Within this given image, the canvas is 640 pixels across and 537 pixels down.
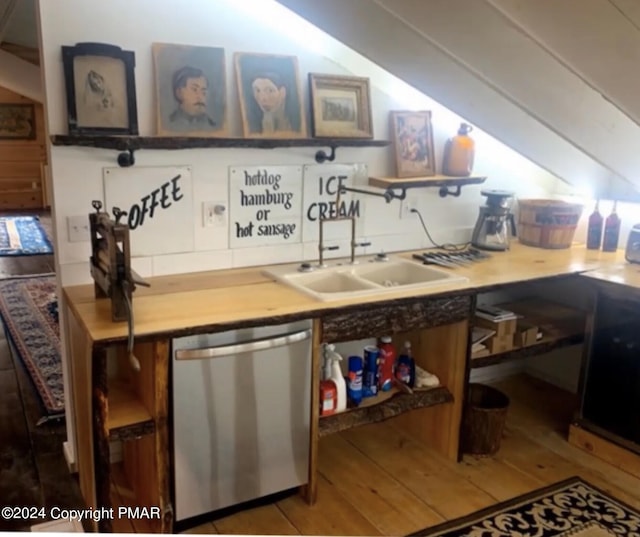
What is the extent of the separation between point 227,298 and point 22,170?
8.90 m

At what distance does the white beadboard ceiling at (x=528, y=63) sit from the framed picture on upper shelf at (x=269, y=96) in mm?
229

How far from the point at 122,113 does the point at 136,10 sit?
375mm

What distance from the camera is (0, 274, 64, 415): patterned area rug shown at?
3494 mm

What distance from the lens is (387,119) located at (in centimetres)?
295

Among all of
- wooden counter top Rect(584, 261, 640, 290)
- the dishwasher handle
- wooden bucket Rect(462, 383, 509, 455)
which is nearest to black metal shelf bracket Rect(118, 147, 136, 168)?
the dishwasher handle

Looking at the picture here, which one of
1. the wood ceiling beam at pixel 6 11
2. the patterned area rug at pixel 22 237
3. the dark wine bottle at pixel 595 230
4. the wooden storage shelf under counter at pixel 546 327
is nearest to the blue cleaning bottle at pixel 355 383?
the wooden storage shelf under counter at pixel 546 327

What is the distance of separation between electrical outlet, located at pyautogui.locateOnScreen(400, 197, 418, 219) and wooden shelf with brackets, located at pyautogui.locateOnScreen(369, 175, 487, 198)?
0.09 meters

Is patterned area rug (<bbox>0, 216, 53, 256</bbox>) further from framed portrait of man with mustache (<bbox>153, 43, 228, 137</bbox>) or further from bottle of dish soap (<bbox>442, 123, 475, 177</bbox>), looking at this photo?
bottle of dish soap (<bbox>442, 123, 475, 177</bbox>)

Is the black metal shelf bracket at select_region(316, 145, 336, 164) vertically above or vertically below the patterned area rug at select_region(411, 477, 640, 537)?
above

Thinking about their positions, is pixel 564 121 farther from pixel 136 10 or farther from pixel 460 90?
pixel 136 10

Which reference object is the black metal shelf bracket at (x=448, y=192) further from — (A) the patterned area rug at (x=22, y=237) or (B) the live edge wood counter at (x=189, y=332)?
(A) the patterned area rug at (x=22, y=237)

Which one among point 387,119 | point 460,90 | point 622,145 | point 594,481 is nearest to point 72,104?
point 387,119

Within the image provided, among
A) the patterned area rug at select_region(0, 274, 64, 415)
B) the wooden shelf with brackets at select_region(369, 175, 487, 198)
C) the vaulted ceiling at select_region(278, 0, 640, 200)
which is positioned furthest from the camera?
the patterned area rug at select_region(0, 274, 64, 415)

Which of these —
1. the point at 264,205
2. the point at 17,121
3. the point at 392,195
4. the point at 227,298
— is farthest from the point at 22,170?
the point at 227,298
